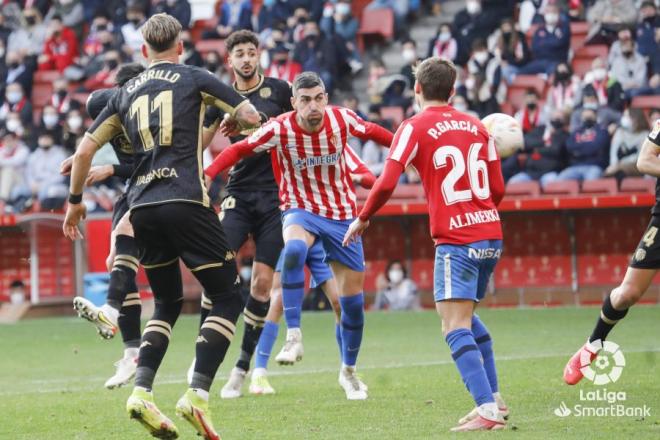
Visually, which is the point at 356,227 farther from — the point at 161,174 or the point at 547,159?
the point at 547,159

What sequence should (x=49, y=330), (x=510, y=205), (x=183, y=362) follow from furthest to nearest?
(x=510, y=205)
(x=49, y=330)
(x=183, y=362)

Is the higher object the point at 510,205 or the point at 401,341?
the point at 510,205

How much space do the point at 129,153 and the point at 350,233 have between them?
10.4 ft

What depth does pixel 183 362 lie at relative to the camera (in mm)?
13047

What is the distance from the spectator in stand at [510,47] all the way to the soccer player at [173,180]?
1497cm

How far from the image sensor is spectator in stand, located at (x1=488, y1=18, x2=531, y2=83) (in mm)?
22156

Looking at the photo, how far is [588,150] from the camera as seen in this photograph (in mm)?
19672

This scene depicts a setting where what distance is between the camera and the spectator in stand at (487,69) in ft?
70.8

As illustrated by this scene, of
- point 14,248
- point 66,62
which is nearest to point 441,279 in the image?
point 14,248

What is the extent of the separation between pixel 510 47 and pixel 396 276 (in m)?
4.78

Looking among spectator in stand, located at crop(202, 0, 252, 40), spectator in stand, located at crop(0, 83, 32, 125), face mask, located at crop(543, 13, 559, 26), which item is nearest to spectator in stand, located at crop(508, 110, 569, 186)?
face mask, located at crop(543, 13, 559, 26)

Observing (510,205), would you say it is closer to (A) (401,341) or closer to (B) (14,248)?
(A) (401,341)

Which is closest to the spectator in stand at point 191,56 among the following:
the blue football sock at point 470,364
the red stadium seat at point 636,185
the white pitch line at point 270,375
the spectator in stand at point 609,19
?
the spectator in stand at point 609,19

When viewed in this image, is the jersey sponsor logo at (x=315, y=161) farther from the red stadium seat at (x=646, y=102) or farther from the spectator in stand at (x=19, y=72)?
the spectator in stand at (x=19, y=72)
